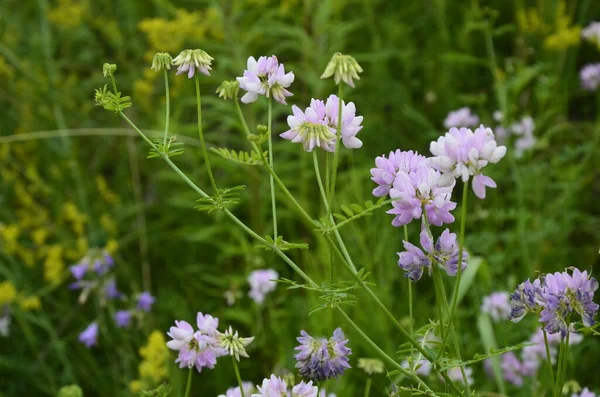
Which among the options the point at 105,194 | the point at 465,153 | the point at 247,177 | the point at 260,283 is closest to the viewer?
the point at 465,153

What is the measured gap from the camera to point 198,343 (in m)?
0.92

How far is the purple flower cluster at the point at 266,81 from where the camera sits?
0.91 m

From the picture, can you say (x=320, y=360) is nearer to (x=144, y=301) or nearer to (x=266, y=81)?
(x=266, y=81)

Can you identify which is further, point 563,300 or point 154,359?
point 154,359

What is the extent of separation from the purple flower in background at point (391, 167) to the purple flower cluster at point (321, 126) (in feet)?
0.12

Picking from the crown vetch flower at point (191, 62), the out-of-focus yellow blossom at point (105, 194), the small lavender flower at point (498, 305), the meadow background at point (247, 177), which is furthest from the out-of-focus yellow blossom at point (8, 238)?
the crown vetch flower at point (191, 62)

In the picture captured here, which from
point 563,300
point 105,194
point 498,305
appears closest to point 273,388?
point 563,300

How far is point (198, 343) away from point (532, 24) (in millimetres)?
2133

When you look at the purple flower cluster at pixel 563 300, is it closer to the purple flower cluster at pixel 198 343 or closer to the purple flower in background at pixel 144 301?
the purple flower cluster at pixel 198 343

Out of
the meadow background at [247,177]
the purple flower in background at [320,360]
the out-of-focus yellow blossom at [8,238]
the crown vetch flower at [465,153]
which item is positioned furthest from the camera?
the out-of-focus yellow blossom at [8,238]

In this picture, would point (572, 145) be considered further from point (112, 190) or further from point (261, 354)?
point (112, 190)

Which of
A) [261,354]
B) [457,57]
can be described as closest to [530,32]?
[457,57]

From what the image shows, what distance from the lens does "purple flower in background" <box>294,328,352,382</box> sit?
87cm

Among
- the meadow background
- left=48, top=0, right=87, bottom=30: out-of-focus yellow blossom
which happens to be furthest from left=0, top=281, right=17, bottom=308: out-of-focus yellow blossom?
left=48, top=0, right=87, bottom=30: out-of-focus yellow blossom
